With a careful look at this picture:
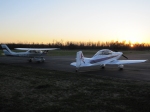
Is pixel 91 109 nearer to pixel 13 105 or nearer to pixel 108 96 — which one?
pixel 108 96

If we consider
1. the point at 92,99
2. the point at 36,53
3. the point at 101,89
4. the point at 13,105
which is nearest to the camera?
the point at 13,105

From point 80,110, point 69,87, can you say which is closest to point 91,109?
point 80,110

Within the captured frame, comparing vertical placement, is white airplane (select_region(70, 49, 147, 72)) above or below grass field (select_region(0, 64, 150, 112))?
above

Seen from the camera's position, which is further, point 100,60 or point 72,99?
point 100,60

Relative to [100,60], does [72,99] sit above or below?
below

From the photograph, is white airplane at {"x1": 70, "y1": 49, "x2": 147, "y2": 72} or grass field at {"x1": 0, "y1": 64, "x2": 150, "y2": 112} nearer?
grass field at {"x1": 0, "y1": 64, "x2": 150, "y2": 112}

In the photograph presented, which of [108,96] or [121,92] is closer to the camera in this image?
[108,96]

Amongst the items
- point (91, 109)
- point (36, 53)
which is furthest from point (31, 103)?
point (36, 53)

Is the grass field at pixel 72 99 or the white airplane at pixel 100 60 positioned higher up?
the white airplane at pixel 100 60

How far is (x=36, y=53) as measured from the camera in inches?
1133

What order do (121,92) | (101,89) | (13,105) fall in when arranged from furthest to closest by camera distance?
1. (101,89)
2. (121,92)
3. (13,105)

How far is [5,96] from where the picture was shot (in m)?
7.88

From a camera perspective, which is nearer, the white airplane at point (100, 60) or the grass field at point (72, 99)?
the grass field at point (72, 99)

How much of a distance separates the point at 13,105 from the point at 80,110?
2.21m
